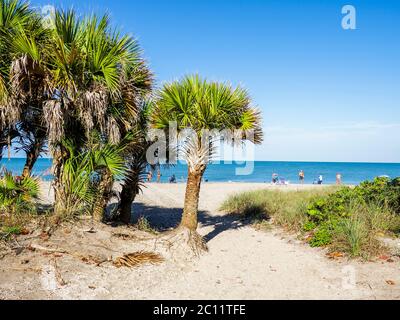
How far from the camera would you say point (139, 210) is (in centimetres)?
1564

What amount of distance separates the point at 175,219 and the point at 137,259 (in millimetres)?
6921

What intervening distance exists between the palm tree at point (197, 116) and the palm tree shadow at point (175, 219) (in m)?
2.47

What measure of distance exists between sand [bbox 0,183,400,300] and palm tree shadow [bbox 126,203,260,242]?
8.79 feet

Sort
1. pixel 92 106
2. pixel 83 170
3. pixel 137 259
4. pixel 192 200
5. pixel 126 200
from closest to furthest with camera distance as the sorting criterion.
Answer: pixel 137 259 < pixel 92 106 < pixel 83 170 < pixel 192 200 < pixel 126 200

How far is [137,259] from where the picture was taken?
738 centimetres

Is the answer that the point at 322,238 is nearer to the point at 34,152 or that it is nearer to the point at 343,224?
the point at 343,224

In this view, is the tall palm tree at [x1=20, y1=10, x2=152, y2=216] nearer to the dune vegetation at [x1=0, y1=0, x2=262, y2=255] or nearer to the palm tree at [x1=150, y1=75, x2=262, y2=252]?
the dune vegetation at [x1=0, y1=0, x2=262, y2=255]

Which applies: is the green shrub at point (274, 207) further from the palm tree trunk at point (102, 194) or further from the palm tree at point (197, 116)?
the palm tree trunk at point (102, 194)

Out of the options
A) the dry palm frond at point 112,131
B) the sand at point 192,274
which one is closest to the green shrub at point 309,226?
the sand at point 192,274

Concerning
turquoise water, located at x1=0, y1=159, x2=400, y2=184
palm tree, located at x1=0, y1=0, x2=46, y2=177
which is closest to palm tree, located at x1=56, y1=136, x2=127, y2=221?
palm tree, located at x1=0, y1=0, x2=46, y2=177

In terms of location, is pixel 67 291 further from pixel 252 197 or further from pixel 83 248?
pixel 252 197

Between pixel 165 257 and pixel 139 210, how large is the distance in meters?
7.96

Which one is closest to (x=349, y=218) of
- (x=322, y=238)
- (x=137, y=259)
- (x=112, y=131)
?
(x=322, y=238)
